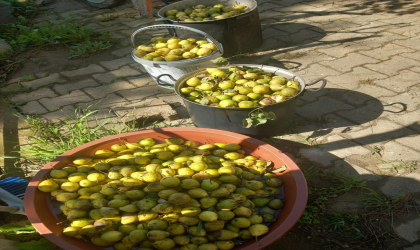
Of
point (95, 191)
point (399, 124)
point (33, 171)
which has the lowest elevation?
point (399, 124)

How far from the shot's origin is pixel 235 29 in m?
4.32

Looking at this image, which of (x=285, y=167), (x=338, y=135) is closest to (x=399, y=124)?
(x=338, y=135)

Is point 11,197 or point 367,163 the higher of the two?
point 11,197

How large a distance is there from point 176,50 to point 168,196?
1.92m

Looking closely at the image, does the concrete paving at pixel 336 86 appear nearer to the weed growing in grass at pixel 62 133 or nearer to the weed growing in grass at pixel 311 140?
the weed growing in grass at pixel 311 140

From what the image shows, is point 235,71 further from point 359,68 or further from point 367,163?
point 359,68

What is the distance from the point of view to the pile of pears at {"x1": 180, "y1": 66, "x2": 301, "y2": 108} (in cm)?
290

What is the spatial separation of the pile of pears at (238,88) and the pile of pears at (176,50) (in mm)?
327

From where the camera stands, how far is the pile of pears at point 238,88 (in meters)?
2.90

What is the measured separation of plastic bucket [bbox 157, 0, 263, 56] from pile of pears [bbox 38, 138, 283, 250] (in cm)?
202

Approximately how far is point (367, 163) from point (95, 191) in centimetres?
163

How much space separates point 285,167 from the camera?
2219 mm

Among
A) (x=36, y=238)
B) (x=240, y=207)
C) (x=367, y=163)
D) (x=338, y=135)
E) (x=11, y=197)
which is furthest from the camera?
(x=338, y=135)

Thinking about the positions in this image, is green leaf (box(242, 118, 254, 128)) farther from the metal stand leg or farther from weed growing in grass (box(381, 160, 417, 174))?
the metal stand leg
